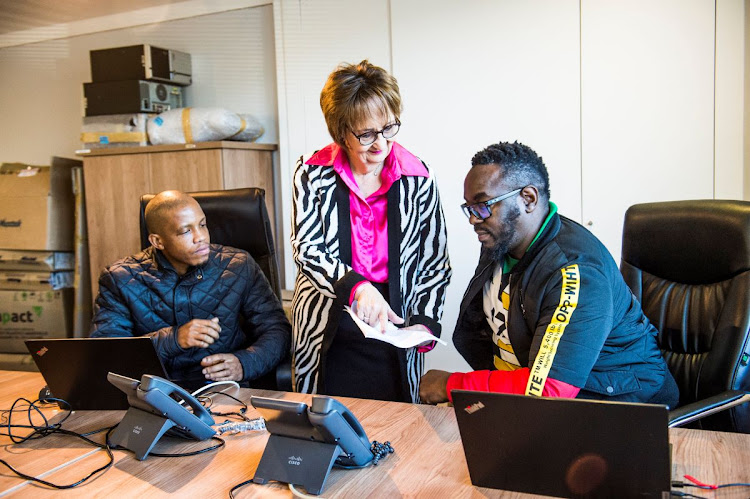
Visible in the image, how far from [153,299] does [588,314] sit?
1.45m

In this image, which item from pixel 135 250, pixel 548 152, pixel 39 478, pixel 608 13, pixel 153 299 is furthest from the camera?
pixel 135 250

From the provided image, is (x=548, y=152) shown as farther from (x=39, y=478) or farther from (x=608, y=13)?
(x=39, y=478)

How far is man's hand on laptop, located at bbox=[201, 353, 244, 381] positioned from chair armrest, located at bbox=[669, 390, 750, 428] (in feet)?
3.97

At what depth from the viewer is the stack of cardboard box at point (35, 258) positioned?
452 cm

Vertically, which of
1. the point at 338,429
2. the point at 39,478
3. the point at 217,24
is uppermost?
the point at 217,24

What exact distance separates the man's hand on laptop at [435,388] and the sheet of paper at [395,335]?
95mm

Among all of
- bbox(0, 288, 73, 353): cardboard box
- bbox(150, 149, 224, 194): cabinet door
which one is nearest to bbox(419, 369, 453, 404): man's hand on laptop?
bbox(150, 149, 224, 194): cabinet door

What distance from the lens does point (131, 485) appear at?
4.31 feet

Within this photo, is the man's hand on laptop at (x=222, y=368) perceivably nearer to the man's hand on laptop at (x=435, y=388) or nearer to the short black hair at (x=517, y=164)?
the man's hand on laptop at (x=435, y=388)

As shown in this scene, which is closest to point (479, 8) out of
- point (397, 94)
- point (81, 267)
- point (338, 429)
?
point (397, 94)

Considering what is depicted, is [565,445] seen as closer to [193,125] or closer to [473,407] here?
[473,407]

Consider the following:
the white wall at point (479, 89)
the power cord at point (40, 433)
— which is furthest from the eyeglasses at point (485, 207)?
the white wall at point (479, 89)

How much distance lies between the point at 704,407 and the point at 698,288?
493 millimetres

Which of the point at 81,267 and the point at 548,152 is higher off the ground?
the point at 548,152
